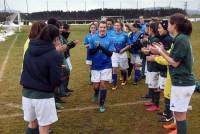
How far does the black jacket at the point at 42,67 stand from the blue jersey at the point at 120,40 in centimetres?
593

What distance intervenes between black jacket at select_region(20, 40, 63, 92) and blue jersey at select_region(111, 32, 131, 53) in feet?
19.4

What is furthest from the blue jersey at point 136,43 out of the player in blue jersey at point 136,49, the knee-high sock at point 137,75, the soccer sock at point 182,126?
the soccer sock at point 182,126

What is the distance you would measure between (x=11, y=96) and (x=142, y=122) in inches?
158

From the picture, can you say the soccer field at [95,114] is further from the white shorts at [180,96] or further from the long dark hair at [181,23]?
the long dark hair at [181,23]

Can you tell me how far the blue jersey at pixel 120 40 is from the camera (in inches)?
432

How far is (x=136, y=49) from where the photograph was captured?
37.7 ft

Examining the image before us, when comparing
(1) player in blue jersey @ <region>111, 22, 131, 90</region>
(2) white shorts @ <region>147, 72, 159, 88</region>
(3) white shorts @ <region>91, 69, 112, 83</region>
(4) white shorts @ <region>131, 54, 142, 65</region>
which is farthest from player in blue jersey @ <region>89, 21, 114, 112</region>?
(4) white shorts @ <region>131, 54, 142, 65</region>

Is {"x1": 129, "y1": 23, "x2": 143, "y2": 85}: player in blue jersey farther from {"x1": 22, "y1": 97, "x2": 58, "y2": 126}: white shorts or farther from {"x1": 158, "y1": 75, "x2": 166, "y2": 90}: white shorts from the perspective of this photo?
{"x1": 22, "y1": 97, "x2": 58, "y2": 126}: white shorts

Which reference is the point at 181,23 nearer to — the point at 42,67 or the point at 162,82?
the point at 42,67

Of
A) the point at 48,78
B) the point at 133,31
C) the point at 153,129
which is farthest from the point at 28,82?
the point at 133,31

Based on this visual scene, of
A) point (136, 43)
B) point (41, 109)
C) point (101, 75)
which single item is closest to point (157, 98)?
point (101, 75)

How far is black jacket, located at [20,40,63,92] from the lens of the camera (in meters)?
5.07

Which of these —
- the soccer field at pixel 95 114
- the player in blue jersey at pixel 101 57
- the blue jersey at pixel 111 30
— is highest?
the blue jersey at pixel 111 30

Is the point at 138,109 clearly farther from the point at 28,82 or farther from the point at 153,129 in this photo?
the point at 28,82
